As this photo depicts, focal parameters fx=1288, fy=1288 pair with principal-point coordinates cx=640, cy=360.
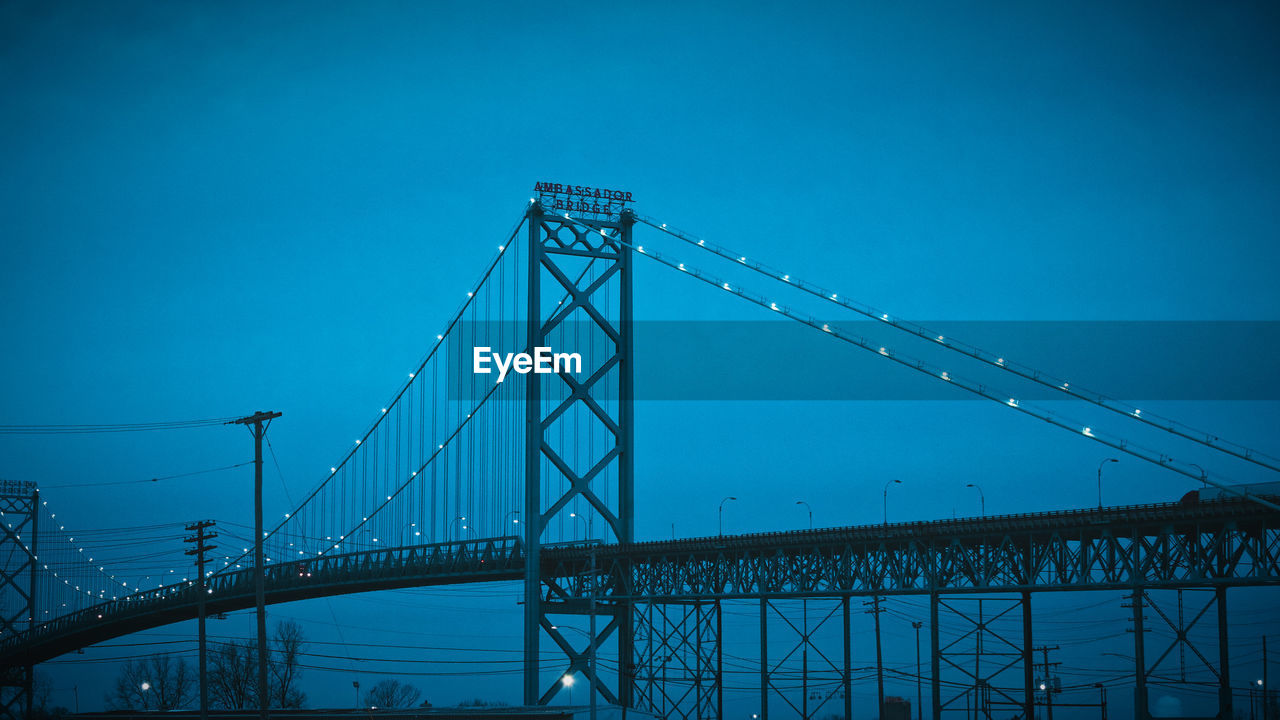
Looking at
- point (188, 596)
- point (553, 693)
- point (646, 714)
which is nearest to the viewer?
point (646, 714)

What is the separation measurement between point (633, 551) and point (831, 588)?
40.3ft

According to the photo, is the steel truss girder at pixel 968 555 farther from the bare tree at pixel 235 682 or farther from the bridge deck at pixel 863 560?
the bare tree at pixel 235 682

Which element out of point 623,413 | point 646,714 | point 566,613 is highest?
point 623,413

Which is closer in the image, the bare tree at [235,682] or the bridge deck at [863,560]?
the bridge deck at [863,560]

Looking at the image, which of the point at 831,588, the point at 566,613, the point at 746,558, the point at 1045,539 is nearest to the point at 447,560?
the point at 566,613

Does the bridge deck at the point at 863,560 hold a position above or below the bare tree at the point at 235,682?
above

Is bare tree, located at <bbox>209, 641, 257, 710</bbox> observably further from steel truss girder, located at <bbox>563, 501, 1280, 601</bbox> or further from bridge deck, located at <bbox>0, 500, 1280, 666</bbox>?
steel truss girder, located at <bbox>563, 501, 1280, 601</bbox>

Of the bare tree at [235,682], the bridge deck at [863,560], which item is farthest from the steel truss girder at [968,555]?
the bare tree at [235,682]

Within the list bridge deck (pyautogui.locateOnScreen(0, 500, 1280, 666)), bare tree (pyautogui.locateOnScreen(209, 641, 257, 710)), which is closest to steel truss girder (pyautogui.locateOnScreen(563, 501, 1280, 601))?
bridge deck (pyautogui.locateOnScreen(0, 500, 1280, 666))

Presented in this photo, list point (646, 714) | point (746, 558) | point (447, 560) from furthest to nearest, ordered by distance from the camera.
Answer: point (447, 560) → point (746, 558) → point (646, 714)

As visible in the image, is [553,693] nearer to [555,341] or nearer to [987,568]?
[555,341]

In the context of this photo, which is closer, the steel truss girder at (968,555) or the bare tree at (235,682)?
the steel truss girder at (968,555)

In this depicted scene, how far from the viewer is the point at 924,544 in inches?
2053

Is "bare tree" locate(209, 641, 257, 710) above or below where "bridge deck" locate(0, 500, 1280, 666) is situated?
below
